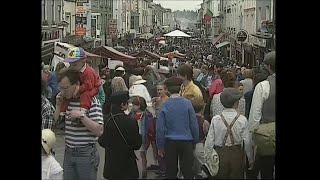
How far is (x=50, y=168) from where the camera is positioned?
3.31 meters

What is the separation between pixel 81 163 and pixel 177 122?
0.58 meters

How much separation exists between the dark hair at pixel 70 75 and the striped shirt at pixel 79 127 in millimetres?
130

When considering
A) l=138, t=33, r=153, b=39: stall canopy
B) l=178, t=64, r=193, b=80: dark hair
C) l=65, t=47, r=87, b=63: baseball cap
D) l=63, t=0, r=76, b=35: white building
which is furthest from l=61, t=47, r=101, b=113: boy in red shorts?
l=178, t=64, r=193, b=80: dark hair

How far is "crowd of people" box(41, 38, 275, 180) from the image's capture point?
3.34m

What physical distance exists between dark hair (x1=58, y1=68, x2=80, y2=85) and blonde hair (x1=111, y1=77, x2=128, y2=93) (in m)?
0.19

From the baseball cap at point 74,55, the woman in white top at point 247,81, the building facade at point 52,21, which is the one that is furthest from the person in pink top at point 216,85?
the building facade at point 52,21

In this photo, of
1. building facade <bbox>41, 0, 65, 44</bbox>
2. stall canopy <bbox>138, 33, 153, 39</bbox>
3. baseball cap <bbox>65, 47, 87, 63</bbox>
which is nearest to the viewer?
building facade <bbox>41, 0, 65, 44</bbox>

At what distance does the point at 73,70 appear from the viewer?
335 centimetres

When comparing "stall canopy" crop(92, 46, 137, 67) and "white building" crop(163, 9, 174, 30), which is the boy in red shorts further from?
"white building" crop(163, 9, 174, 30)
